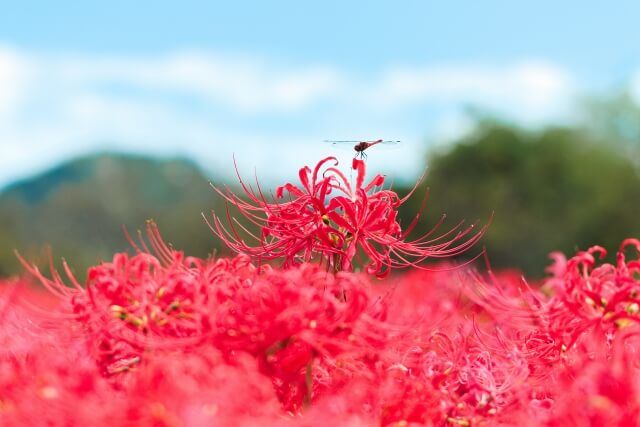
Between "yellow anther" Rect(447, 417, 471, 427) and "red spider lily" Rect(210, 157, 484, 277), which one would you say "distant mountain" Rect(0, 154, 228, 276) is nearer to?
"red spider lily" Rect(210, 157, 484, 277)

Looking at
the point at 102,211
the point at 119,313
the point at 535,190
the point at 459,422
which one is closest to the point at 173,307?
the point at 119,313

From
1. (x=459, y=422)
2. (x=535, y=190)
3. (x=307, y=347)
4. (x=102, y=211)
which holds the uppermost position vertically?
(x=307, y=347)

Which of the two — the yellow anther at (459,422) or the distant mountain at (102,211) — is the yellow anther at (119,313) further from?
the distant mountain at (102,211)

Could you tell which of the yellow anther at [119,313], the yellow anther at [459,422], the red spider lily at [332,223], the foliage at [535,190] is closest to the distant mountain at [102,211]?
the foliage at [535,190]

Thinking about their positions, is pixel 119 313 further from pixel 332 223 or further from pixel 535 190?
pixel 535 190

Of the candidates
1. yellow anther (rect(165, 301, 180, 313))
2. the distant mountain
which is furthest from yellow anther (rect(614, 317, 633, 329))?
the distant mountain

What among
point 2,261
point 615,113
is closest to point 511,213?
point 615,113
